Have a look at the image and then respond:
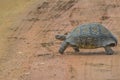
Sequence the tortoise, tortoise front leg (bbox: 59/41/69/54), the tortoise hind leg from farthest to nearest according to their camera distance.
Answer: tortoise front leg (bbox: 59/41/69/54) < the tortoise < the tortoise hind leg

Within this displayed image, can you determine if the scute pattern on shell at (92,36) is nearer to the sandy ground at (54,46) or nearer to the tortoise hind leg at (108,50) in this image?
the tortoise hind leg at (108,50)

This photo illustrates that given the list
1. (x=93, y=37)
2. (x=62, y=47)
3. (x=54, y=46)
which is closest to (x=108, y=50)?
(x=93, y=37)

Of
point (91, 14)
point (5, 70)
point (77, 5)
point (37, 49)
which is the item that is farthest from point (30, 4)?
point (5, 70)

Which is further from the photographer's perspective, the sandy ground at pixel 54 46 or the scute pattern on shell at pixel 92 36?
the scute pattern on shell at pixel 92 36

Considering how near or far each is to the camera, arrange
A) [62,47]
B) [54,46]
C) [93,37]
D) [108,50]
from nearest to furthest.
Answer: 1. [108,50]
2. [93,37]
3. [62,47]
4. [54,46]

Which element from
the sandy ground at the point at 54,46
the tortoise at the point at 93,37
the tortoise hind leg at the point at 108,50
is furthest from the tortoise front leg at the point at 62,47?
the tortoise hind leg at the point at 108,50

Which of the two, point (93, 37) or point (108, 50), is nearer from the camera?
point (108, 50)

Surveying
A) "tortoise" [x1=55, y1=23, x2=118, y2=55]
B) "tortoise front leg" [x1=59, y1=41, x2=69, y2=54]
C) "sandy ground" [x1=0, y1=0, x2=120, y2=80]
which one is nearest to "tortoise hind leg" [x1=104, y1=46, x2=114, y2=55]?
"tortoise" [x1=55, y1=23, x2=118, y2=55]

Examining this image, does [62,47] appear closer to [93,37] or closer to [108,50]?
[93,37]

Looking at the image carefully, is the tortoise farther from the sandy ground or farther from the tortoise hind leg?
the sandy ground
